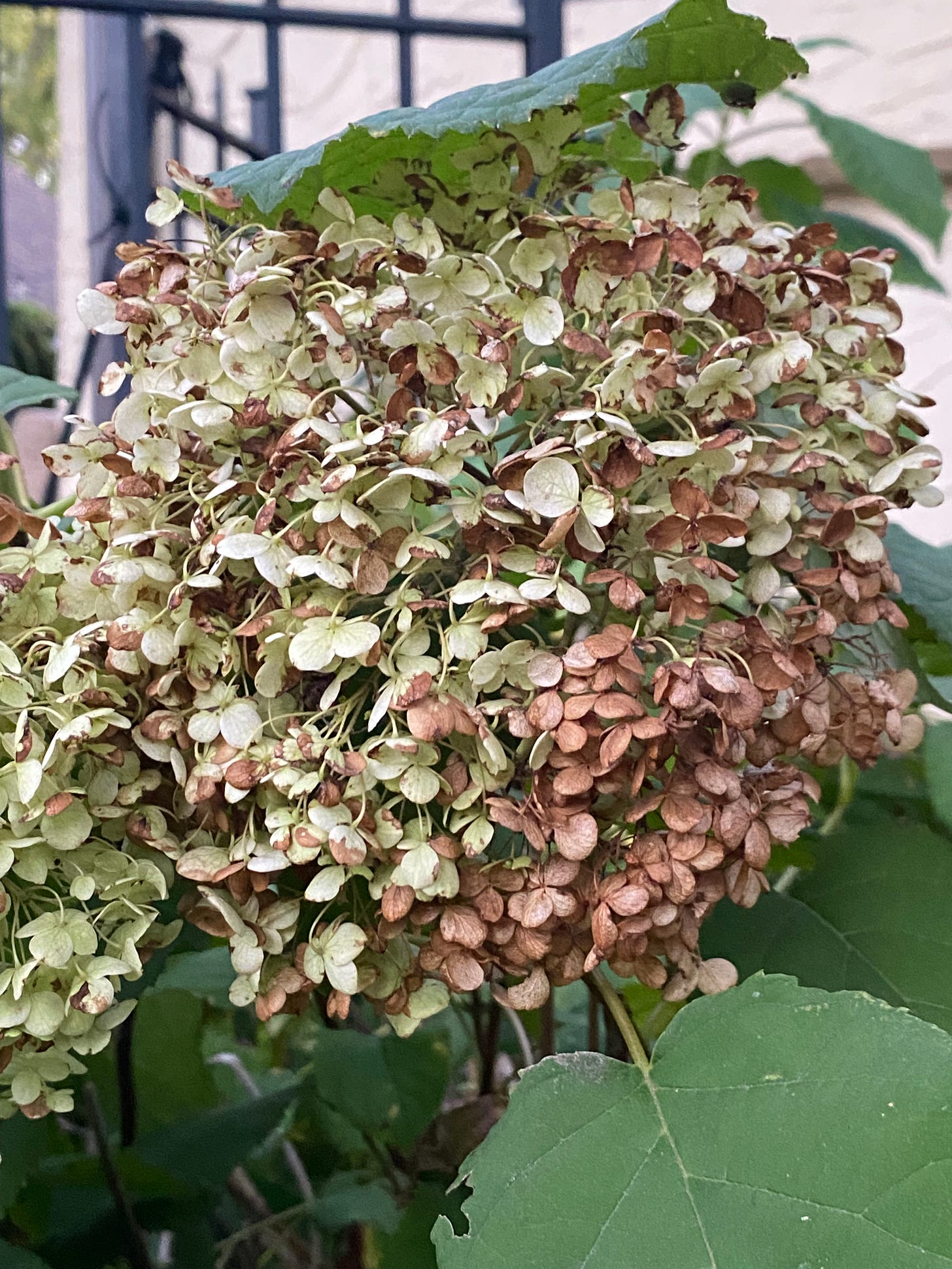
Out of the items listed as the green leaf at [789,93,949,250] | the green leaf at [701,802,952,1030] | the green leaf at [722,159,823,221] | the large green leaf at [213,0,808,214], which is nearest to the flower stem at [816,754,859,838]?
the green leaf at [701,802,952,1030]

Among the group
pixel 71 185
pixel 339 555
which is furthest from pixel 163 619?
pixel 71 185

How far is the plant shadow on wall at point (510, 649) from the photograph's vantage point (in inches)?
10.1

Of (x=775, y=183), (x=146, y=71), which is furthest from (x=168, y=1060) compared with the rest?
(x=146, y=71)

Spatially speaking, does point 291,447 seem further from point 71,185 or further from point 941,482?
point 71,185

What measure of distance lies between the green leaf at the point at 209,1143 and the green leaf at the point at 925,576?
1.21 feet

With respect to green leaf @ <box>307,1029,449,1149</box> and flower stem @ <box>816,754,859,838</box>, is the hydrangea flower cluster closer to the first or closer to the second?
flower stem @ <box>816,754,859,838</box>

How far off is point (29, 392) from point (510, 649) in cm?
27

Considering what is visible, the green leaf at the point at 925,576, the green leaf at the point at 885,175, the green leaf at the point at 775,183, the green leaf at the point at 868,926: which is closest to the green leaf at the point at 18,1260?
the green leaf at the point at 868,926

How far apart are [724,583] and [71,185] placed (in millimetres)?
2650

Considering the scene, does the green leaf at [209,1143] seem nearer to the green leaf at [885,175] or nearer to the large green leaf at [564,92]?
the large green leaf at [564,92]

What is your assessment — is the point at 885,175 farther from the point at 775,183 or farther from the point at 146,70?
the point at 146,70

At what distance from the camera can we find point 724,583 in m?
0.28

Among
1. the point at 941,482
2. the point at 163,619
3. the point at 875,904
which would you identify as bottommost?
the point at 941,482

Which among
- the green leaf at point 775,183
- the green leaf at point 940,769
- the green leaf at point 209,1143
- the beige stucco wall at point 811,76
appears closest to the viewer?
the green leaf at point 940,769
